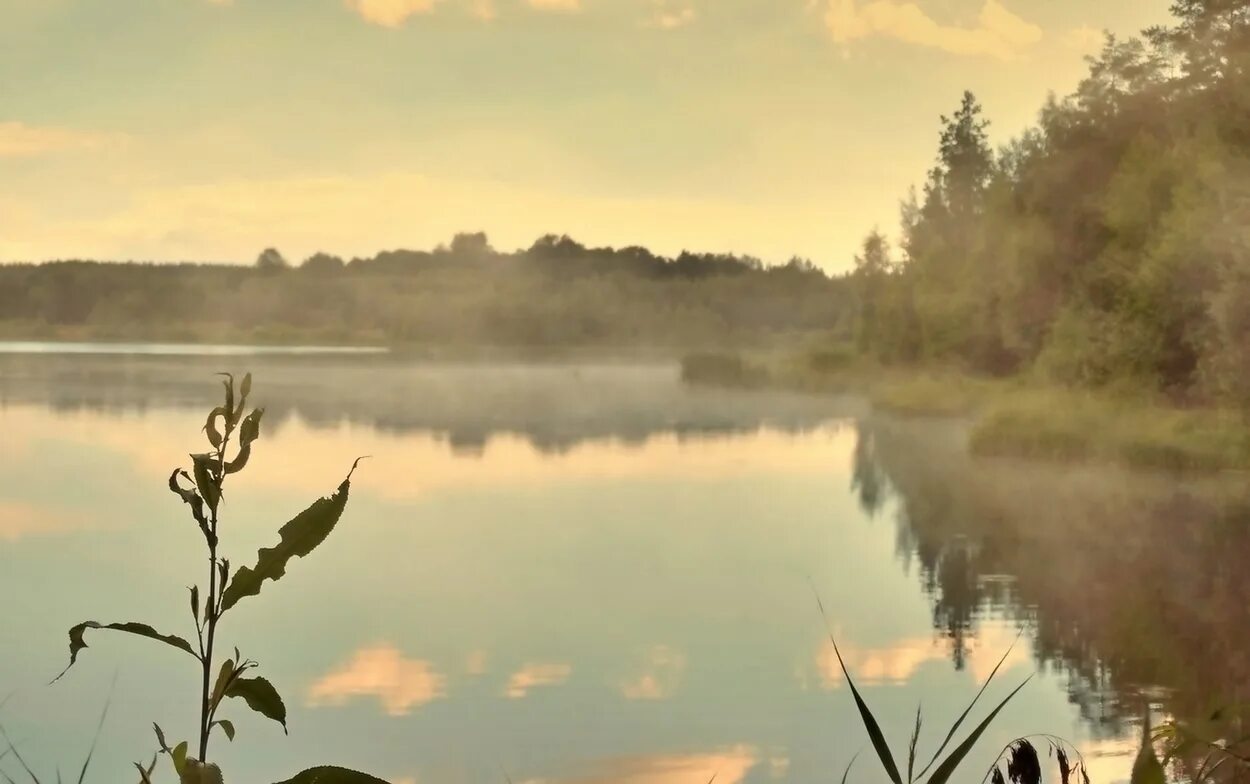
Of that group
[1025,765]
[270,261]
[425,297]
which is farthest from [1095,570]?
[1025,765]

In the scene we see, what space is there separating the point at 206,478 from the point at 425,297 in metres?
3.76

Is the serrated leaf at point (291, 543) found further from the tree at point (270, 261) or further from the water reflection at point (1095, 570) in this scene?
Result: the tree at point (270, 261)

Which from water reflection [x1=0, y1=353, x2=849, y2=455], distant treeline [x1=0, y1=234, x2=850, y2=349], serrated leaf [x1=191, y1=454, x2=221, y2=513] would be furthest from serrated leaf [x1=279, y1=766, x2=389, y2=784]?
water reflection [x1=0, y1=353, x2=849, y2=455]

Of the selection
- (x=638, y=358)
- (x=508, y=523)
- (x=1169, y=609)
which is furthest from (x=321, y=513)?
(x=638, y=358)

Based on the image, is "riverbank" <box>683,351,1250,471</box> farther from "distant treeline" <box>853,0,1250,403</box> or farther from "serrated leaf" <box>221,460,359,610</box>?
"serrated leaf" <box>221,460,359,610</box>

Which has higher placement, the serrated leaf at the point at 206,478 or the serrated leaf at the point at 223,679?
the serrated leaf at the point at 206,478

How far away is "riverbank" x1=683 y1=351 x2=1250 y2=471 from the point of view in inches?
202

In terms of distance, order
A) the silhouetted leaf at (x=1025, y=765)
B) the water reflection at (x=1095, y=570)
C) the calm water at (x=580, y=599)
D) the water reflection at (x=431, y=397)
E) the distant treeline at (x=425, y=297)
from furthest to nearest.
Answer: the water reflection at (x=431, y=397), the distant treeline at (x=425, y=297), the water reflection at (x=1095, y=570), the calm water at (x=580, y=599), the silhouetted leaf at (x=1025, y=765)

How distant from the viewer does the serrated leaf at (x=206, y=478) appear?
0.56 meters

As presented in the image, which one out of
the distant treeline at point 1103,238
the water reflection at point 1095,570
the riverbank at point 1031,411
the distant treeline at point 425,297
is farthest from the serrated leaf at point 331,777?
the riverbank at point 1031,411

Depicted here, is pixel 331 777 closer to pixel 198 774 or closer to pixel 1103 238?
pixel 198 774

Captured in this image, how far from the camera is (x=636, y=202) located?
13.8ft

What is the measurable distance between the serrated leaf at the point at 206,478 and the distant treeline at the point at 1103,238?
4.12 m

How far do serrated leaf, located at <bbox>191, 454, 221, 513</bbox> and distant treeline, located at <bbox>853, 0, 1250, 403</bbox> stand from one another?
4115 millimetres
